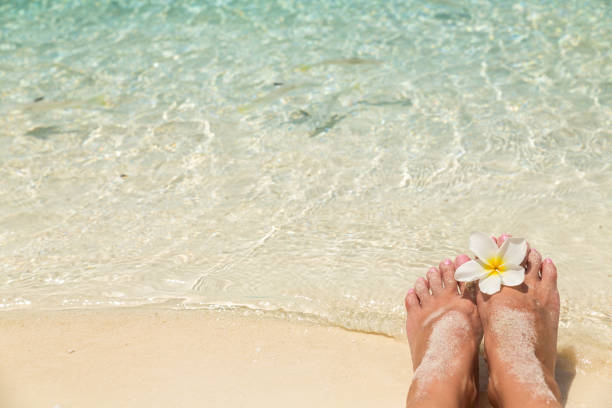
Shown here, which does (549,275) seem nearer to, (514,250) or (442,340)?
(514,250)

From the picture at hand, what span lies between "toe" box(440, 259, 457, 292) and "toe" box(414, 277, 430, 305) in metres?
0.08

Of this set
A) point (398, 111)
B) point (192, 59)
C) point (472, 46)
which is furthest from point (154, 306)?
point (472, 46)

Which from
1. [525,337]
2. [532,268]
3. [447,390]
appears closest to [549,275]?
[532,268]

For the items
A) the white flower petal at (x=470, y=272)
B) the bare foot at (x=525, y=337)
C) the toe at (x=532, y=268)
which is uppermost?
the white flower petal at (x=470, y=272)

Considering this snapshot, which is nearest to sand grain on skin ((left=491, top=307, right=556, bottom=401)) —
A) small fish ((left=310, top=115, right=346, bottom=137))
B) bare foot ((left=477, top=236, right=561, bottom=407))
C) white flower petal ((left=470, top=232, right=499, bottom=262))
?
bare foot ((left=477, top=236, right=561, bottom=407))

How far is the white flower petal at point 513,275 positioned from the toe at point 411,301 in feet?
1.20

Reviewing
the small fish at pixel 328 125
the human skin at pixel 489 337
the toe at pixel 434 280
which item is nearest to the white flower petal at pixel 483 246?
the human skin at pixel 489 337

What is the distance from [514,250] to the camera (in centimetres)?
230

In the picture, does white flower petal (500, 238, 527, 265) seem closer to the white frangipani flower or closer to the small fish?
the white frangipani flower

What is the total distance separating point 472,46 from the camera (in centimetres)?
501

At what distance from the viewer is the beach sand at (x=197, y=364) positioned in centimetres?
215

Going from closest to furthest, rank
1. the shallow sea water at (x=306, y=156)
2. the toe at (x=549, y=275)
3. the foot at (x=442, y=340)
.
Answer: the foot at (x=442, y=340) → the toe at (x=549, y=275) → the shallow sea water at (x=306, y=156)

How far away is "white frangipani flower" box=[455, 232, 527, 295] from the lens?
2297 millimetres

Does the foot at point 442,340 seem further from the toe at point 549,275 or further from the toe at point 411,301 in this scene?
the toe at point 549,275
